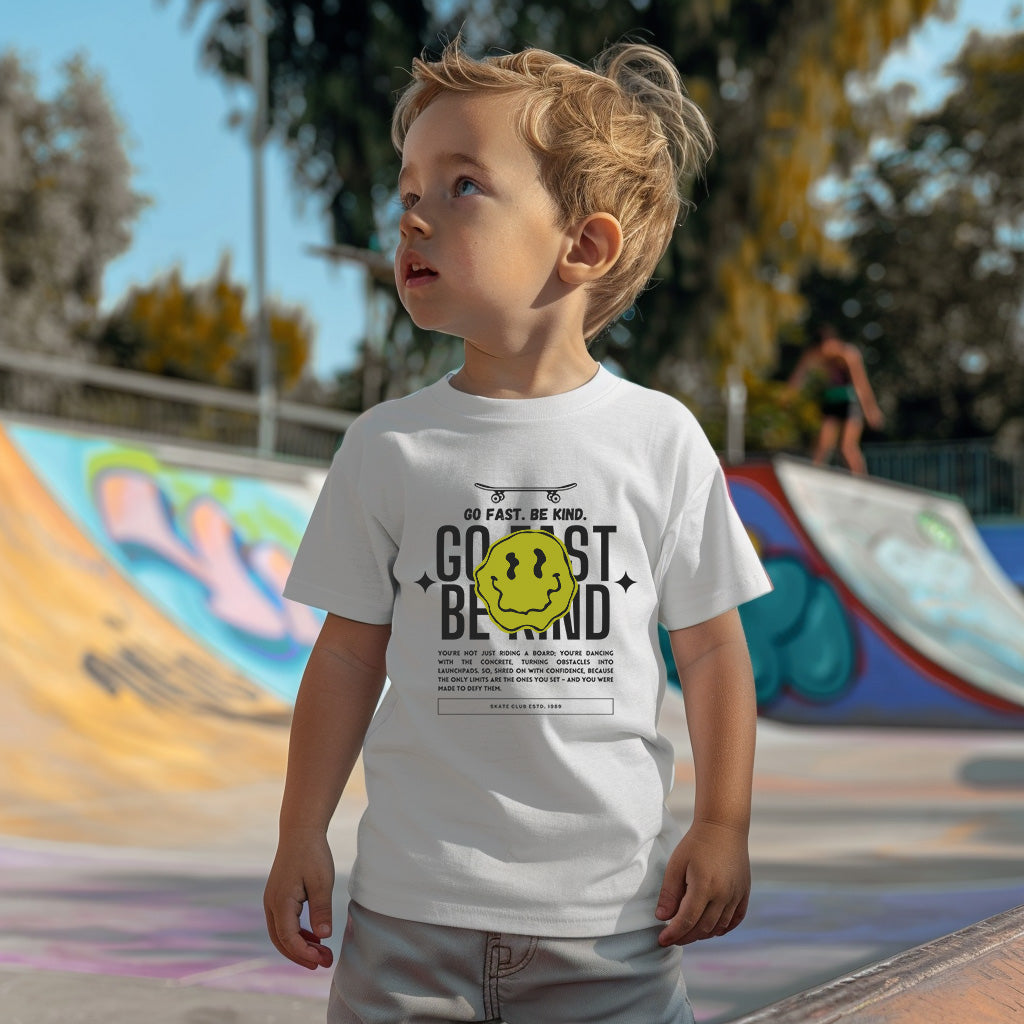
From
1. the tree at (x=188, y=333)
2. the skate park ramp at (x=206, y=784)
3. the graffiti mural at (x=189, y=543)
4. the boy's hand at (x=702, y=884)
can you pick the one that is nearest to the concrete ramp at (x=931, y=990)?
the boy's hand at (x=702, y=884)

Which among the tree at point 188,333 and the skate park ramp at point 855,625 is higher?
the skate park ramp at point 855,625

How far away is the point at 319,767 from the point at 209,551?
6.86 metres

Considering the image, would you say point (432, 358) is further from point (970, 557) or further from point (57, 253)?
point (57, 253)

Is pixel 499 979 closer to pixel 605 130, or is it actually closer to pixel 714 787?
pixel 714 787

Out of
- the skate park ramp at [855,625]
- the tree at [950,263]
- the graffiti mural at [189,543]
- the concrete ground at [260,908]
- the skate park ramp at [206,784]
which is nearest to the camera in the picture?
the concrete ground at [260,908]

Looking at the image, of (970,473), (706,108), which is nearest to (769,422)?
(970,473)

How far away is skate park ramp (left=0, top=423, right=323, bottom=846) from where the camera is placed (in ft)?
17.0

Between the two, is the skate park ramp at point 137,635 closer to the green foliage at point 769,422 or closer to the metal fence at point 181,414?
the metal fence at point 181,414

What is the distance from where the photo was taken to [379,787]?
1.40 m

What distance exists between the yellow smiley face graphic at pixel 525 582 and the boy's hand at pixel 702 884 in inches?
11.3

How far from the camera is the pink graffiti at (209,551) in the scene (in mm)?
7711

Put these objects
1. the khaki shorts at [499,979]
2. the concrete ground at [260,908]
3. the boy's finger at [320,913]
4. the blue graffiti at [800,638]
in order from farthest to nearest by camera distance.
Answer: the blue graffiti at [800,638], the concrete ground at [260,908], the boy's finger at [320,913], the khaki shorts at [499,979]

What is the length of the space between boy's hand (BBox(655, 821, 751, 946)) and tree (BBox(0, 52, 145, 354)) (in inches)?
1294

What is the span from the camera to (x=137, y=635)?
6863mm
